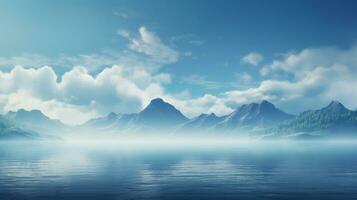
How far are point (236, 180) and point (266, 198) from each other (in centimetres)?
2360

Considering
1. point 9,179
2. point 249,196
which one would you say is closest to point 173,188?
point 249,196

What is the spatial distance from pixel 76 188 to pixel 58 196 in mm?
8882

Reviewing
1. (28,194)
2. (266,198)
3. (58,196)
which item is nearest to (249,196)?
(266,198)

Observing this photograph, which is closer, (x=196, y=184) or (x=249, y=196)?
(x=249, y=196)

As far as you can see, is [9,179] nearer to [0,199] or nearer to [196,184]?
[0,199]

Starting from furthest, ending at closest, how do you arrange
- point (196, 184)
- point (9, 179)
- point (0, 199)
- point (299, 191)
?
1. point (9, 179)
2. point (196, 184)
3. point (299, 191)
4. point (0, 199)

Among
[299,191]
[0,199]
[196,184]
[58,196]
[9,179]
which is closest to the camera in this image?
[0,199]

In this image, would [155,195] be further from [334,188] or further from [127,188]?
[334,188]

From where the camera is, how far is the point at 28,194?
6038 centimetres

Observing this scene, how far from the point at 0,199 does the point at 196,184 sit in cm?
3178

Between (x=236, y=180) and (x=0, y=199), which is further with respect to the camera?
(x=236, y=180)

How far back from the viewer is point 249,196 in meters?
58.8

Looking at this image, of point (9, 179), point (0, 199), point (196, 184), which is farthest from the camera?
point (9, 179)

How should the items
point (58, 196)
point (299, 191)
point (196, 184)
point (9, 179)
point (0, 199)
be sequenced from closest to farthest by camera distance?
point (0, 199) < point (58, 196) < point (299, 191) < point (196, 184) < point (9, 179)
